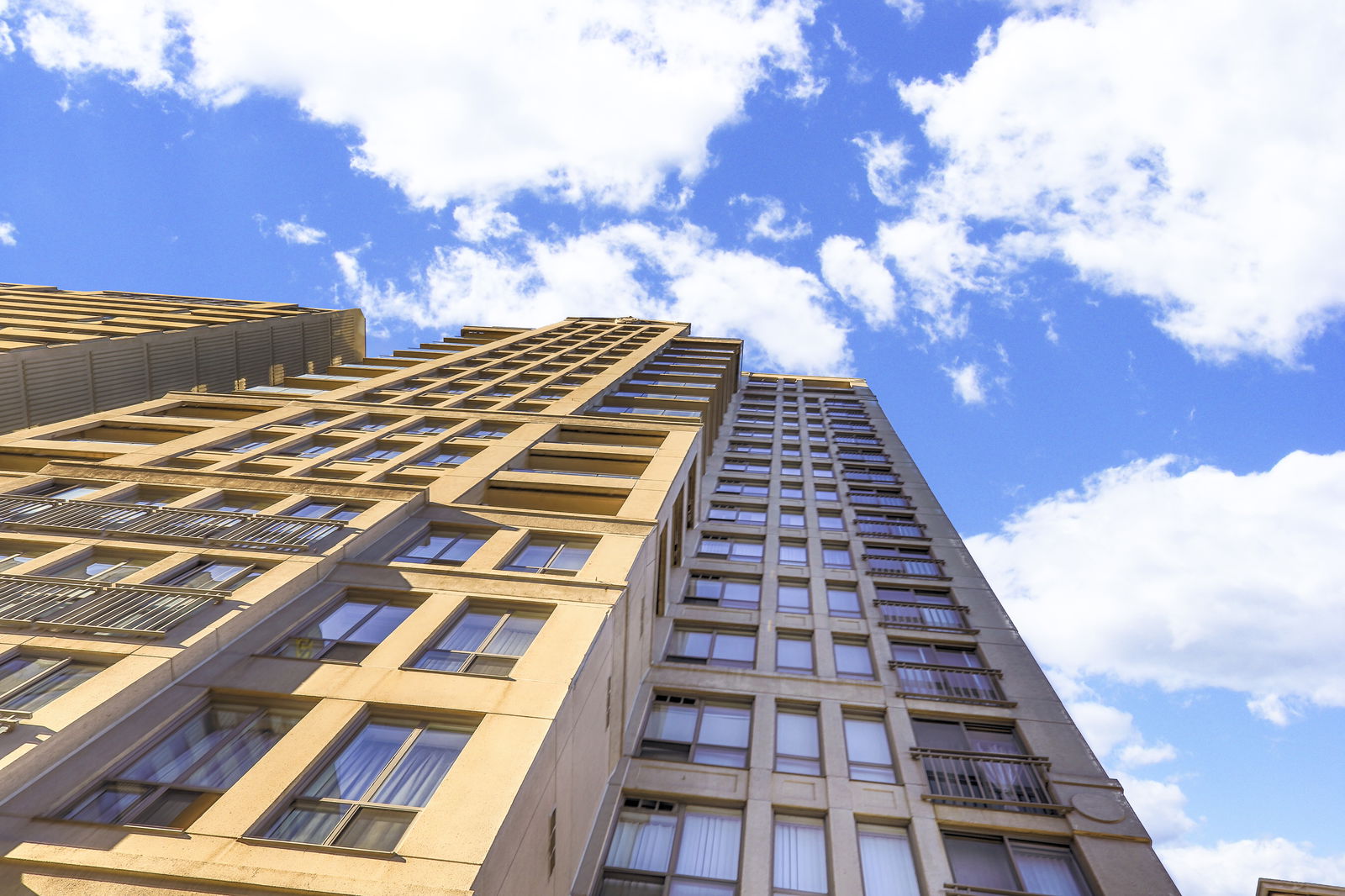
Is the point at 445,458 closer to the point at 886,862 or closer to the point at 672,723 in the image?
the point at 672,723

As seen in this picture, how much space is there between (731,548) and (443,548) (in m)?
14.2

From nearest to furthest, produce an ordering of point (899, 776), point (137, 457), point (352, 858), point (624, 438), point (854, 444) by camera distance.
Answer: point (352, 858) → point (899, 776) → point (137, 457) → point (624, 438) → point (854, 444)

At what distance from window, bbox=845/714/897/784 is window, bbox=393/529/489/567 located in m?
10.9

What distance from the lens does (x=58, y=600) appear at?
1240 cm

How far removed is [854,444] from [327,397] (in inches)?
1146

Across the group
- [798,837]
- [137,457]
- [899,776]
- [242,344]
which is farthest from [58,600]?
[242,344]

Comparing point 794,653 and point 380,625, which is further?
point 794,653

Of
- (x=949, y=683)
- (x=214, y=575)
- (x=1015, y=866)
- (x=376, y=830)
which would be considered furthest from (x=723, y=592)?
(x=376, y=830)

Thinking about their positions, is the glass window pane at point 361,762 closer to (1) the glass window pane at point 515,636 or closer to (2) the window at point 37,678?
(1) the glass window pane at point 515,636

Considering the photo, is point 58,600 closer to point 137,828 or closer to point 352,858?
point 137,828

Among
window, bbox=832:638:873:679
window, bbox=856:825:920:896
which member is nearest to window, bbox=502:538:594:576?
window, bbox=856:825:920:896

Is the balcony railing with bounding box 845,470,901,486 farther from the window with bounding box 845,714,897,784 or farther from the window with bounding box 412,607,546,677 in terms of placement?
the window with bounding box 412,607,546,677

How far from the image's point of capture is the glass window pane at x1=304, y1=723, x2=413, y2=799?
9961mm

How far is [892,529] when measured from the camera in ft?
104
